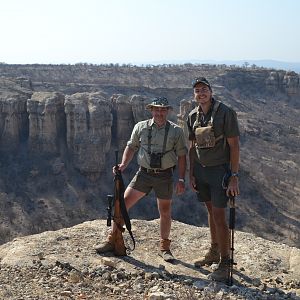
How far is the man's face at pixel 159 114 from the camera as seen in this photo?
5.08 metres

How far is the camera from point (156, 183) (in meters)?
5.26

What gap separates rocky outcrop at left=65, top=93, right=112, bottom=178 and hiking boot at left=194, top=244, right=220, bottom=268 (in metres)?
19.5

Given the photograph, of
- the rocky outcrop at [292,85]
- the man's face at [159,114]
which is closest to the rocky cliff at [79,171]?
the man's face at [159,114]

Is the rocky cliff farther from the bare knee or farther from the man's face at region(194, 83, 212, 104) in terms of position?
the man's face at region(194, 83, 212, 104)

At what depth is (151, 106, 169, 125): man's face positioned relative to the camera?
16.7 ft

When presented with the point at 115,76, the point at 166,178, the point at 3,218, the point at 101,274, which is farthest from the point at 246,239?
the point at 115,76

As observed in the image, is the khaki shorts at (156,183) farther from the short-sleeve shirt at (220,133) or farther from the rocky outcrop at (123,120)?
the rocky outcrop at (123,120)

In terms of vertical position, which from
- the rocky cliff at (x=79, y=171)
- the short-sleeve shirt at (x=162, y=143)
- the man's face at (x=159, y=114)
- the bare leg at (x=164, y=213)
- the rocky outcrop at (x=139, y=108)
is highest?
the man's face at (x=159, y=114)

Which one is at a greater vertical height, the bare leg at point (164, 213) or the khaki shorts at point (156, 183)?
the khaki shorts at point (156, 183)

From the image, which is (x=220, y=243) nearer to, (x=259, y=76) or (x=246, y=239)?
(x=246, y=239)

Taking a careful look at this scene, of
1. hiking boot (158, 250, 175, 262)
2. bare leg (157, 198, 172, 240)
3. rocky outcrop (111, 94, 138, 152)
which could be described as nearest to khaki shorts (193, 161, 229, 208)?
bare leg (157, 198, 172, 240)

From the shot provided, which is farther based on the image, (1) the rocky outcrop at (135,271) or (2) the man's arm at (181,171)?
(2) the man's arm at (181,171)

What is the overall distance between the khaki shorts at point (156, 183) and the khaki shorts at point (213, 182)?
429 millimetres

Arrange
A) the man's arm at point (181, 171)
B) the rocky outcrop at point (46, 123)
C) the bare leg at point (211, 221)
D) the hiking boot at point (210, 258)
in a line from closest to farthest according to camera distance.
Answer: the bare leg at point (211, 221) → the man's arm at point (181, 171) → the hiking boot at point (210, 258) → the rocky outcrop at point (46, 123)
